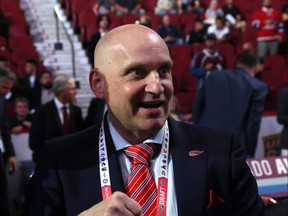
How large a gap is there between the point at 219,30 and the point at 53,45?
3.34 meters

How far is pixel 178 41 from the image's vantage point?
12.8 metres

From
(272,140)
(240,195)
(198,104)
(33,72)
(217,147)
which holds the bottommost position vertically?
(272,140)

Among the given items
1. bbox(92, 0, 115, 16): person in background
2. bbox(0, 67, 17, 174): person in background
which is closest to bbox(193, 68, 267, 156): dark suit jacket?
bbox(0, 67, 17, 174): person in background

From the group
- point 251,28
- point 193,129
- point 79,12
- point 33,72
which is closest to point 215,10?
point 251,28

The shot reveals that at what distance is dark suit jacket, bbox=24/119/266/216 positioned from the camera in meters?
1.86

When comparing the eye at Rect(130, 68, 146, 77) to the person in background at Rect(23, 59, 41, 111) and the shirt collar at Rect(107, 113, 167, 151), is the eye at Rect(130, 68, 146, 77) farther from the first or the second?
the person in background at Rect(23, 59, 41, 111)

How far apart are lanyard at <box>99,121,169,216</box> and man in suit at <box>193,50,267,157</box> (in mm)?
3938

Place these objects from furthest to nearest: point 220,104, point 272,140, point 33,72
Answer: point 33,72
point 272,140
point 220,104

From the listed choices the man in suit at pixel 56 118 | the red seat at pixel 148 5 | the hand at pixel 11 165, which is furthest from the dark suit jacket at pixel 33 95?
the red seat at pixel 148 5

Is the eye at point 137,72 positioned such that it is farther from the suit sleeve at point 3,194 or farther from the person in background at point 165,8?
the person in background at point 165,8

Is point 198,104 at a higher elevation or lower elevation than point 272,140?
higher

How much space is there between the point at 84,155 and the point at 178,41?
36.0 ft

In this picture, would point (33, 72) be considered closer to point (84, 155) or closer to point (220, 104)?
point (220, 104)

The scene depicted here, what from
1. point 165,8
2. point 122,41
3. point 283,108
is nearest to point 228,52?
point 165,8
